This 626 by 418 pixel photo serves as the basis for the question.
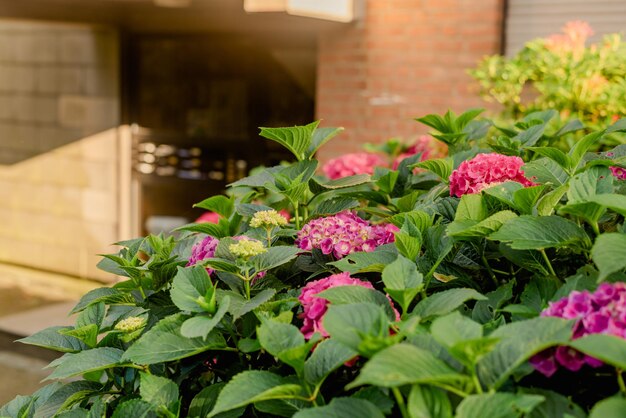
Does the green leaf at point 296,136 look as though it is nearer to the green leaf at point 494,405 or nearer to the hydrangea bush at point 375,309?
the hydrangea bush at point 375,309

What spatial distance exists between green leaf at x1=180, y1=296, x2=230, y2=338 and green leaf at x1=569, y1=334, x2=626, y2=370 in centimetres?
51

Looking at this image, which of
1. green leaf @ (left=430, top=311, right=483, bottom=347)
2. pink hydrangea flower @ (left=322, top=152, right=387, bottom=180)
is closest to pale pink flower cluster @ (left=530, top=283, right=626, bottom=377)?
green leaf @ (left=430, top=311, right=483, bottom=347)

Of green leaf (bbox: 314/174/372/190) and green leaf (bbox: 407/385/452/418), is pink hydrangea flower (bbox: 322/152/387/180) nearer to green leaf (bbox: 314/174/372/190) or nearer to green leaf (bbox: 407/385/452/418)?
green leaf (bbox: 314/174/372/190)

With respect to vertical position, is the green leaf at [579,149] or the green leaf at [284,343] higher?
the green leaf at [579,149]

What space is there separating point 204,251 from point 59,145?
803 cm

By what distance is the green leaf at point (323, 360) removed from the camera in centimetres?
115

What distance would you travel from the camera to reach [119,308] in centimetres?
160

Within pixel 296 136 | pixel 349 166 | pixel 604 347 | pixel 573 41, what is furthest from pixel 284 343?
pixel 573 41

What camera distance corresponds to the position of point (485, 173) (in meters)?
1.64

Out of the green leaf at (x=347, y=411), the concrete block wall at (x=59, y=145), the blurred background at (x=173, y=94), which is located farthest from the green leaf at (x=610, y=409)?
the concrete block wall at (x=59, y=145)

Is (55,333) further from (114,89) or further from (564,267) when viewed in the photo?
(114,89)

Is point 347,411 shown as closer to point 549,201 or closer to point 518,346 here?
point 518,346

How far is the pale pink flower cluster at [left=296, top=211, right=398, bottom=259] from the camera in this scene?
1.56m

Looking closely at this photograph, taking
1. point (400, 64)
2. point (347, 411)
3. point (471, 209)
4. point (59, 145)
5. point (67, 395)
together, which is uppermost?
point (400, 64)
